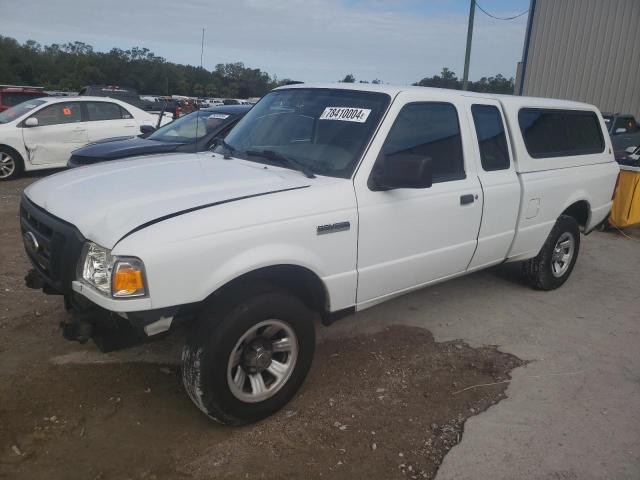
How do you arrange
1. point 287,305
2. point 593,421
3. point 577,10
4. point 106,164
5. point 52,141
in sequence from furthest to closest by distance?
1. point 577,10
2. point 52,141
3. point 106,164
4. point 593,421
5. point 287,305

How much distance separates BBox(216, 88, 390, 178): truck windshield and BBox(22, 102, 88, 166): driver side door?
7693mm

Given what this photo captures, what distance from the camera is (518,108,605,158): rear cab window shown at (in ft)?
15.3

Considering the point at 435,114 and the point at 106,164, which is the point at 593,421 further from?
the point at 106,164

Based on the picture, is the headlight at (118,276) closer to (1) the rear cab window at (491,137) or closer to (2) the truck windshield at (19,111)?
(1) the rear cab window at (491,137)

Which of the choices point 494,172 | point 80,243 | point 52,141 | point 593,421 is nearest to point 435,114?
point 494,172

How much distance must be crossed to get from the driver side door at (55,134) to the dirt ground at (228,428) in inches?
280

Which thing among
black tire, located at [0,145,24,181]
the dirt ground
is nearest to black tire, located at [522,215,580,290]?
the dirt ground

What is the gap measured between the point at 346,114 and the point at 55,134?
28.8 ft

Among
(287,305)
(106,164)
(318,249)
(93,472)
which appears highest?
(106,164)

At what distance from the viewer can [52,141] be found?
10328 millimetres

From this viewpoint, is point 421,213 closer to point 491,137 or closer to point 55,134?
point 491,137

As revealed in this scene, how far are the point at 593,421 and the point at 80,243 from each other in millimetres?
3102

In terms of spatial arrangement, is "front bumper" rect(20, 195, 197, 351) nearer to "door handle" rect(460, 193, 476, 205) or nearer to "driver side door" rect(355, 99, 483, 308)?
"driver side door" rect(355, 99, 483, 308)

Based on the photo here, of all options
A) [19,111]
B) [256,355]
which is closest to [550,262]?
[256,355]
